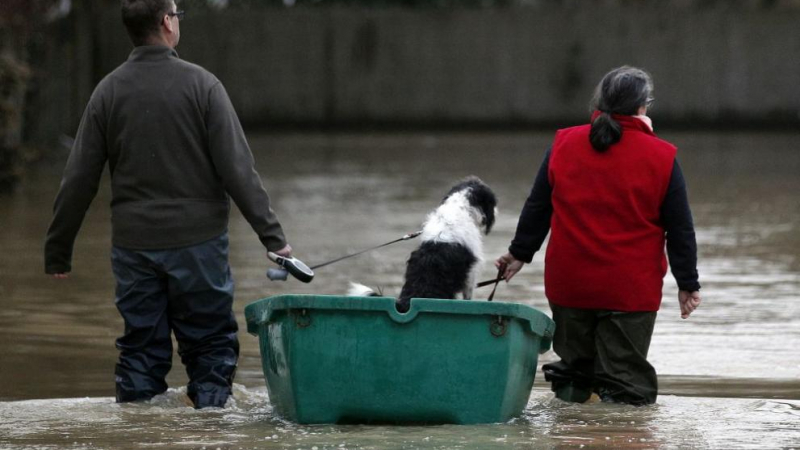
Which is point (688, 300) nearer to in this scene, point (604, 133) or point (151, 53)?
point (604, 133)

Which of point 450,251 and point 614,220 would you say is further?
point 450,251

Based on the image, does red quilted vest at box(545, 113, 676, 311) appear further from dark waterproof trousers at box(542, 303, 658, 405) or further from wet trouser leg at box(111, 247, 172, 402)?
wet trouser leg at box(111, 247, 172, 402)

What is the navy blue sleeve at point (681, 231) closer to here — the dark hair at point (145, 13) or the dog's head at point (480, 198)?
the dog's head at point (480, 198)

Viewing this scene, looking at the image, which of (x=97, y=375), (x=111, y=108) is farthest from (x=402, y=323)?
(x=97, y=375)

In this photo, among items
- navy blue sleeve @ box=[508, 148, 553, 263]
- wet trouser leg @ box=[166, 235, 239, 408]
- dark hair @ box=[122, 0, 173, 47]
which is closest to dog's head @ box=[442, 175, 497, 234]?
navy blue sleeve @ box=[508, 148, 553, 263]

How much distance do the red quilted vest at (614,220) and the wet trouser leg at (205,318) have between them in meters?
1.43

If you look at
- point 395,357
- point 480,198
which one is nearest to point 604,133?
point 480,198

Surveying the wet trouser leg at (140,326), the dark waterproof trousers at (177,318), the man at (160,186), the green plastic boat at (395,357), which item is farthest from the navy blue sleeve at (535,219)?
the wet trouser leg at (140,326)

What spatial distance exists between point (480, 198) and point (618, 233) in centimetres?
75

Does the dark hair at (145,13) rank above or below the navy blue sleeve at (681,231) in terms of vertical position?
above

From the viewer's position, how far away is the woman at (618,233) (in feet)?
19.1

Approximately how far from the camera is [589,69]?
31.1 m

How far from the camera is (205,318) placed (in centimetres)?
582

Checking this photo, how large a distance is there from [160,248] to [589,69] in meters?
26.2
